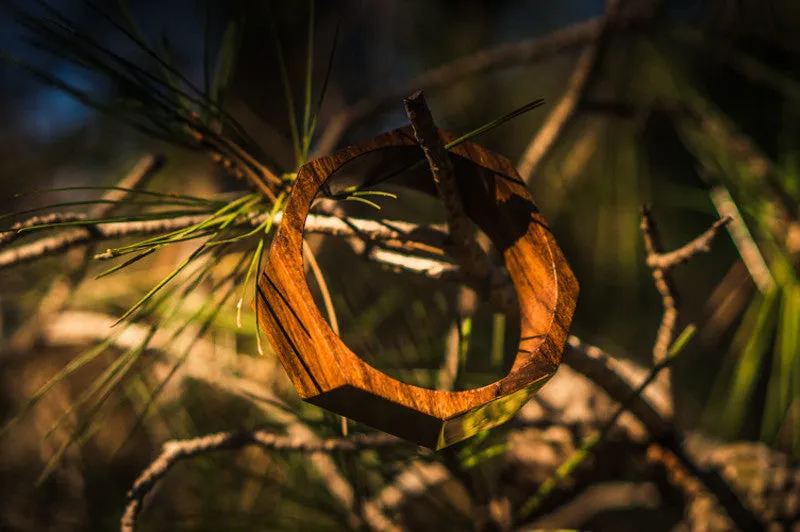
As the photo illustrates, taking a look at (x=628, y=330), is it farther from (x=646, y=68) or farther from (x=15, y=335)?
(x=15, y=335)

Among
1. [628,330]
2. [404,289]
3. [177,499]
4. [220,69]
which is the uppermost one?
[220,69]

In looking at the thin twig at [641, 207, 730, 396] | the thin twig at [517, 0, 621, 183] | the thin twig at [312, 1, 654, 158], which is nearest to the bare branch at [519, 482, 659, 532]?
the thin twig at [641, 207, 730, 396]

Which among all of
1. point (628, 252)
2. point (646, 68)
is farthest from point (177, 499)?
point (646, 68)

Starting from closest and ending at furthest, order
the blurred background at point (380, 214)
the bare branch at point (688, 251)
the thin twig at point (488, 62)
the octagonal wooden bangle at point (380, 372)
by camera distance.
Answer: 1. the octagonal wooden bangle at point (380, 372)
2. the bare branch at point (688, 251)
3. the blurred background at point (380, 214)
4. the thin twig at point (488, 62)

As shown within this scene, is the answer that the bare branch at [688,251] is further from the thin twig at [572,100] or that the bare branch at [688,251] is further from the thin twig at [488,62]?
the thin twig at [488,62]

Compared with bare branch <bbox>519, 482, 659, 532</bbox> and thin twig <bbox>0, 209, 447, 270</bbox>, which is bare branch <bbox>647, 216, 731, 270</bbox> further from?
bare branch <bbox>519, 482, 659, 532</bbox>

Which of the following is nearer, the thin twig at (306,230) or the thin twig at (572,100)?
the thin twig at (306,230)

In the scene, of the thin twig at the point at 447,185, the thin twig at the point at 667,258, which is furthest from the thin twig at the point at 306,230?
the thin twig at the point at 667,258
